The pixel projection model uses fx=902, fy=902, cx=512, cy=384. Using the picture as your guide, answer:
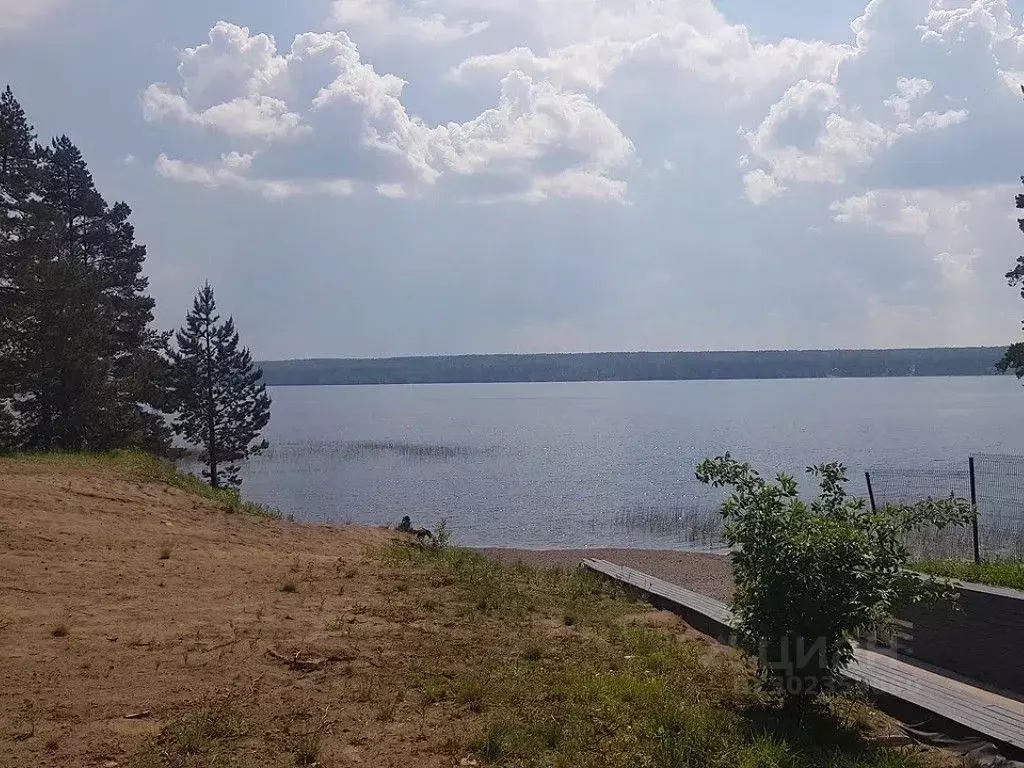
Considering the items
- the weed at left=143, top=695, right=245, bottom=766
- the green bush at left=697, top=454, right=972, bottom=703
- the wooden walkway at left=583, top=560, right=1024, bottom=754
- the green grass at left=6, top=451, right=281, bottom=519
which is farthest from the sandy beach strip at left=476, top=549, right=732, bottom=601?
the weed at left=143, top=695, right=245, bottom=766

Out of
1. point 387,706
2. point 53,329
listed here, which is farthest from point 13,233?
point 387,706

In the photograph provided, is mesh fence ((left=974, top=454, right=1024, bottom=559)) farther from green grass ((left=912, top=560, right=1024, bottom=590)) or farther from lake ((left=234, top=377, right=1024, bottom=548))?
lake ((left=234, top=377, right=1024, bottom=548))

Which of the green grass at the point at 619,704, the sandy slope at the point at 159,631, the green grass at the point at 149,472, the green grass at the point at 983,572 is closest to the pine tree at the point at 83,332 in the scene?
the green grass at the point at 149,472

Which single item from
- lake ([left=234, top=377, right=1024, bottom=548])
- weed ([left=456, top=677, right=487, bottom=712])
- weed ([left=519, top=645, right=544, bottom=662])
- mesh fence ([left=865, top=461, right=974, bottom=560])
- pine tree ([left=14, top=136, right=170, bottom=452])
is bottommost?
lake ([left=234, top=377, right=1024, bottom=548])

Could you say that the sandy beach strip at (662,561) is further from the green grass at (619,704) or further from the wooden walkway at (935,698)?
the green grass at (619,704)

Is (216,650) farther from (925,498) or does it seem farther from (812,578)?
(925,498)

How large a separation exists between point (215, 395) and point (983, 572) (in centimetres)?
3364

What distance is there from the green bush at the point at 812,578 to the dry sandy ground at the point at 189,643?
206 centimetres

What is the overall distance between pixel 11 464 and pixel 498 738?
608 inches

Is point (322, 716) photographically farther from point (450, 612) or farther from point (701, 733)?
point (450, 612)

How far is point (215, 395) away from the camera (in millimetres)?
38469

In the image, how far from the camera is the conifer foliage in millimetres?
24109

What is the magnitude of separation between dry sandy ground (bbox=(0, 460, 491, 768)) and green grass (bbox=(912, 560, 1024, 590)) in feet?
18.7

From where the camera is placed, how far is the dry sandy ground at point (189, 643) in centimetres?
517
